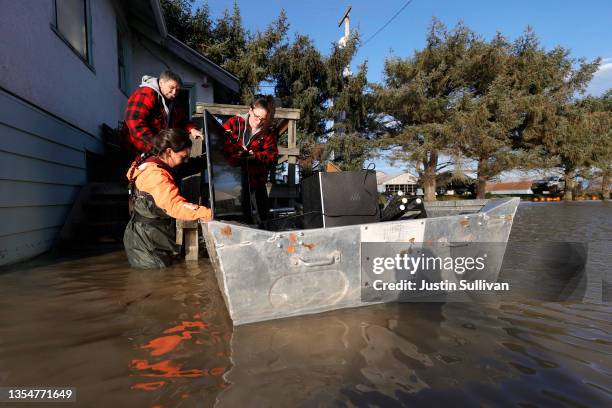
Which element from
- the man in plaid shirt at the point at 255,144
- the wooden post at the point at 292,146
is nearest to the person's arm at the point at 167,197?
the man in plaid shirt at the point at 255,144

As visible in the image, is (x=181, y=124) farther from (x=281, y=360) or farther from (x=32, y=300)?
(x=281, y=360)

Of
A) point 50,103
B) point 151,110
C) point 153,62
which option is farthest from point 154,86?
point 153,62

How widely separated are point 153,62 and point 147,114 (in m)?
6.89

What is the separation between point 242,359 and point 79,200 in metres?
4.43

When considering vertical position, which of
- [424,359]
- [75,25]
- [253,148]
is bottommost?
[424,359]

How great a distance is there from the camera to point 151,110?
141 inches

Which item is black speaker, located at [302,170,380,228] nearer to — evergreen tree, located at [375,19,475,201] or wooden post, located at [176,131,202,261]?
wooden post, located at [176,131,202,261]

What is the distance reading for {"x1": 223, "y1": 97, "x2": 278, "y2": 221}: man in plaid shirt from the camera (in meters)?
3.40

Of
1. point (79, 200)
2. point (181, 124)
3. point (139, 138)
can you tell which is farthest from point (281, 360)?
point (79, 200)

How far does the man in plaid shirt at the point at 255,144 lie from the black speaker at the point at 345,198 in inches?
35.9

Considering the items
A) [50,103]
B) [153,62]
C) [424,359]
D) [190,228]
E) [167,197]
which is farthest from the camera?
[153,62]

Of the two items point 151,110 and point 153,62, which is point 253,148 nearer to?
point 151,110

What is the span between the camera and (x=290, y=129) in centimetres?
603

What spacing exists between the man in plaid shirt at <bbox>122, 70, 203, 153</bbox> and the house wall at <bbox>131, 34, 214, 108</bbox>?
613 centimetres
